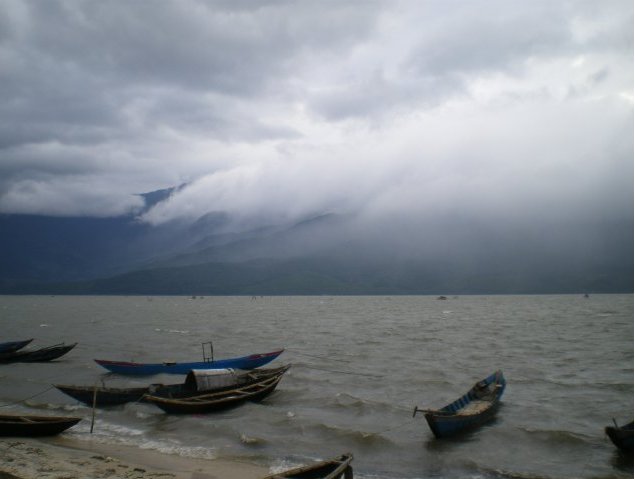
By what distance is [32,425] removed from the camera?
21.3 m

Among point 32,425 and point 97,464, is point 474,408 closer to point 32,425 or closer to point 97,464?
point 97,464

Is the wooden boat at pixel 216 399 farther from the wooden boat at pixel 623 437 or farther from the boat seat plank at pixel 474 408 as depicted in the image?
the wooden boat at pixel 623 437

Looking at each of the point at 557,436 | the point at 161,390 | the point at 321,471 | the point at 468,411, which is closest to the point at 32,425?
the point at 161,390

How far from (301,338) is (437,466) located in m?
50.2

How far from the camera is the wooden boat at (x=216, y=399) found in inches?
1018

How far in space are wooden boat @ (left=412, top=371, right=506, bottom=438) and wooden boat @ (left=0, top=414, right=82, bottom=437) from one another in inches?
642

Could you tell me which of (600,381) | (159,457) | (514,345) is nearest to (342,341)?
(514,345)

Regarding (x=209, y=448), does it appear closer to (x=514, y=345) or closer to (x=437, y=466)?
(x=437, y=466)

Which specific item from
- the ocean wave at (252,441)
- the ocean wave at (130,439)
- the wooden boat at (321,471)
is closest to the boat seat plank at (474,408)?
the ocean wave at (252,441)

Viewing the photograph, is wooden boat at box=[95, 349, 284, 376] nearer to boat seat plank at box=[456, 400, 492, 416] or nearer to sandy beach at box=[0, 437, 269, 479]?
sandy beach at box=[0, 437, 269, 479]

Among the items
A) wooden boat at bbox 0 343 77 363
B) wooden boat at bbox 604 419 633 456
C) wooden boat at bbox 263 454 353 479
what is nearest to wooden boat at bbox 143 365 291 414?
wooden boat at bbox 263 454 353 479

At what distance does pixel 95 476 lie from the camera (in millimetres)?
16516

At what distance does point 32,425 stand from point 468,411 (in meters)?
21.0

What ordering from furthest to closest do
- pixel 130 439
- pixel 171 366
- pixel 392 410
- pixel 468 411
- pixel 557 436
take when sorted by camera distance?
1. pixel 171 366
2. pixel 392 410
3. pixel 468 411
4. pixel 557 436
5. pixel 130 439
